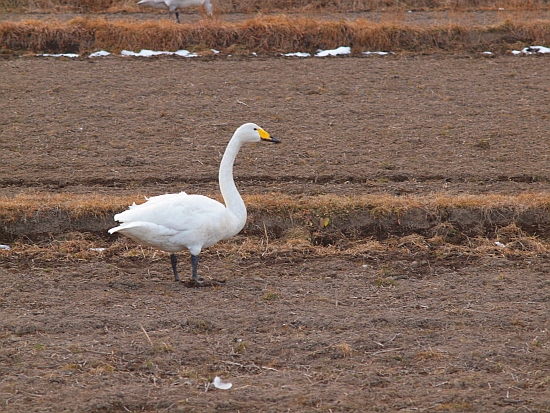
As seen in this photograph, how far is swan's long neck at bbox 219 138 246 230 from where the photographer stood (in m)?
7.60

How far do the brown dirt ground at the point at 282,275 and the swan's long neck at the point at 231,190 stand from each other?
24.5 inches

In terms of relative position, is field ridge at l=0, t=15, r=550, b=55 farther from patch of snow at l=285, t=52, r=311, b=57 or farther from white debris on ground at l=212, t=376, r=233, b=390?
white debris on ground at l=212, t=376, r=233, b=390

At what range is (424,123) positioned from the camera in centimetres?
1245

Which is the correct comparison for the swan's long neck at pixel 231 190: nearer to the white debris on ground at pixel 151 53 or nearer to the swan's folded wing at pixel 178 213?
the swan's folded wing at pixel 178 213

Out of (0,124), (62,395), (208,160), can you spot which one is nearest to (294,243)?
(208,160)

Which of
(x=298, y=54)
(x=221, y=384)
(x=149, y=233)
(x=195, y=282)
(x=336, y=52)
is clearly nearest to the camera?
(x=221, y=384)

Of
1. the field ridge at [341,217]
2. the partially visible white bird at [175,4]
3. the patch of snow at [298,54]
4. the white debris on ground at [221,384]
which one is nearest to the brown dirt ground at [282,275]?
the white debris on ground at [221,384]

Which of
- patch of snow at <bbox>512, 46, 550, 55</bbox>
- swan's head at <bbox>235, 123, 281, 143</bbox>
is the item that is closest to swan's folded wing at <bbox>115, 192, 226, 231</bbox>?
swan's head at <bbox>235, 123, 281, 143</bbox>

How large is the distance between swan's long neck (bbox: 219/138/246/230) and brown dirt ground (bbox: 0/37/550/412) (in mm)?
623

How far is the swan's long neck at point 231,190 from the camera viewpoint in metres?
7.60

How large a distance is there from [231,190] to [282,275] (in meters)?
1.00

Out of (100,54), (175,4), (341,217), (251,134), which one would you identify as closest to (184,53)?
(100,54)

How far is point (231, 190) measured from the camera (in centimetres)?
766

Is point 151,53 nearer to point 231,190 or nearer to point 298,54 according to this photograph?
point 298,54
